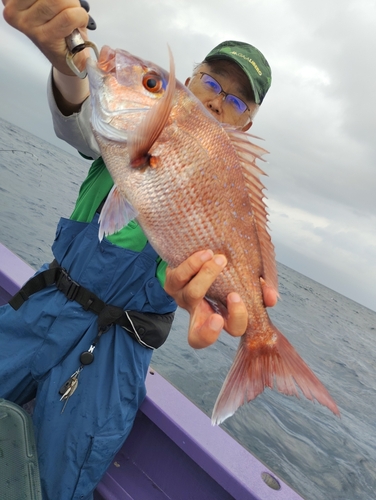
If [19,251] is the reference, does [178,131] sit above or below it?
above

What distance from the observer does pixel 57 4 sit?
136cm

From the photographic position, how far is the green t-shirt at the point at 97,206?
2.10m

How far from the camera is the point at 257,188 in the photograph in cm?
178

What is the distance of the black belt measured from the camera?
207cm

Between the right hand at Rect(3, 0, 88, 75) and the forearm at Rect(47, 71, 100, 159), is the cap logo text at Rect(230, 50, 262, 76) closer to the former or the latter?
the forearm at Rect(47, 71, 100, 159)

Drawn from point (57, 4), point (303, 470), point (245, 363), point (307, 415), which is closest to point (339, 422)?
point (307, 415)

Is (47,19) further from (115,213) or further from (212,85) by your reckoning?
(212,85)

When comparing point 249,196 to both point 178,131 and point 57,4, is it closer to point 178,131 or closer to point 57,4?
point 178,131

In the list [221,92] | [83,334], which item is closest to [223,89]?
[221,92]

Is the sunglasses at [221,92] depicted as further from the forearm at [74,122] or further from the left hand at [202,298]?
the left hand at [202,298]

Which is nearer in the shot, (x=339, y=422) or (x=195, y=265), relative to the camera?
(x=195, y=265)

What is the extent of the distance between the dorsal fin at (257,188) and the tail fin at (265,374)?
307mm

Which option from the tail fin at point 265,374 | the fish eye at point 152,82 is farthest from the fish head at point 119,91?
the tail fin at point 265,374

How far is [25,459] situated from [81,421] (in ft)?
1.05
